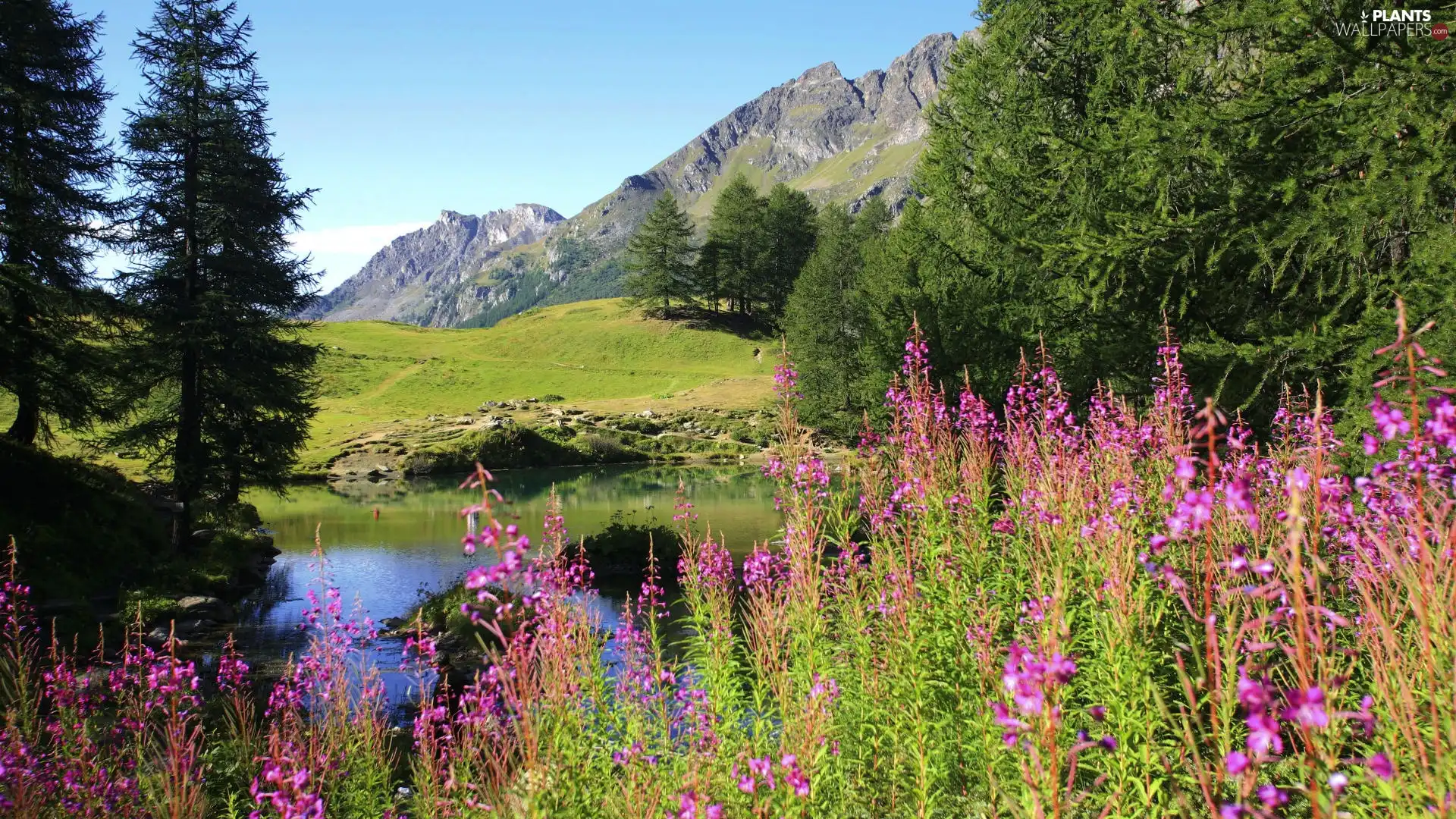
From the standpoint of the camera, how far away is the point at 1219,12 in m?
11.1

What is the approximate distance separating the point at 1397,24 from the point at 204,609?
71.0ft

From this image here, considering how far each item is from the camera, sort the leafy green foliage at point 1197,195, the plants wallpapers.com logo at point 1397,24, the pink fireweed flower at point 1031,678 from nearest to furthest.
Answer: the pink fireweed flower at point 1031,678 → the plants wallpapers.com logo at point 1397,24 → the leafy green foliage at point 1197,195

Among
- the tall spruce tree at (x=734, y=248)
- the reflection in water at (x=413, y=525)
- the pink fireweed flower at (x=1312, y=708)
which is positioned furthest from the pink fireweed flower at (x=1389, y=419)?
the tall spruce tree at (x=734, y=248)

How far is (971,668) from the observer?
4.21 meters

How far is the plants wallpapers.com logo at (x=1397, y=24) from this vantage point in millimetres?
8719

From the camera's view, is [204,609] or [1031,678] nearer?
[1031,678]

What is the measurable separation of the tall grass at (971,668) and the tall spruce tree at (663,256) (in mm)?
75462

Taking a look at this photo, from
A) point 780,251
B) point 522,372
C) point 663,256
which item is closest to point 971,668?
point 522,372

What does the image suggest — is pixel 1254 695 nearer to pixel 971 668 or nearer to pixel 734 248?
pixel 971 668

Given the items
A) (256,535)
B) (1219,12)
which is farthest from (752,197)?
(1219,12)

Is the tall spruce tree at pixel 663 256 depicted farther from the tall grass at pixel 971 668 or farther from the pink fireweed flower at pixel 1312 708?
the pink fireweed flower at pixel 1312 708

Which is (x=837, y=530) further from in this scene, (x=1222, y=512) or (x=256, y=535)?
(x=256, y=535)

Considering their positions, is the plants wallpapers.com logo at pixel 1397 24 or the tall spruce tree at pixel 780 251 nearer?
the plants wallpapers.com logo at pixel 1397 24

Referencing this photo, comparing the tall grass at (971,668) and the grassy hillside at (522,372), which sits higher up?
the grassy hillside at (522,372)
